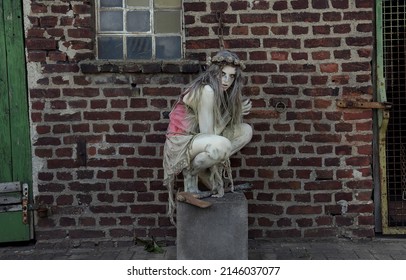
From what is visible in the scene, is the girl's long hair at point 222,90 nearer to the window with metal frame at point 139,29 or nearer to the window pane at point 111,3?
the window with metal frame at point 139,29

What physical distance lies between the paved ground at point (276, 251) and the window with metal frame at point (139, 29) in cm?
171

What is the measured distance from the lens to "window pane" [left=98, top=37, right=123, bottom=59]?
488cm

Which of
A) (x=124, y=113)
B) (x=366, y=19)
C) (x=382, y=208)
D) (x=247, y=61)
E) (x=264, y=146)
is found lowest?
(x=382, y=208)

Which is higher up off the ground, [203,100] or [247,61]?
[247,61]

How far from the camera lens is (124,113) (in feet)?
15.5

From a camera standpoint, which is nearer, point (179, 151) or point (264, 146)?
point (179, 151)

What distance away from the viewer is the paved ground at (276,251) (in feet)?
14.4

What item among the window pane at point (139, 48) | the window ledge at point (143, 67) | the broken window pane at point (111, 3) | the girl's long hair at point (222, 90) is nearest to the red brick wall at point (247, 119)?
the window ledge at point (143, 67)

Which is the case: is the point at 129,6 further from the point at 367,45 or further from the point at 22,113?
the point at 367,45

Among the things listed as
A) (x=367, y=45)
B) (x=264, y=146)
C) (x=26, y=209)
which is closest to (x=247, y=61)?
(x=264, y=146)

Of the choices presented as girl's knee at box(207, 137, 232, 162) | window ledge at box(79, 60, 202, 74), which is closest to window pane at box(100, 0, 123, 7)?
window ledge at box(79, 60, 202, 74)

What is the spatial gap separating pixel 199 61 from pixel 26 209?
197 cm

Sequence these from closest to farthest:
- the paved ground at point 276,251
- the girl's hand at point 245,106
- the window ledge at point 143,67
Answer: the girl's hand at point 245,106, the paved ground at point 276,251, the window ledge at point 143,67

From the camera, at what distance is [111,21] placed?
4.88 m
